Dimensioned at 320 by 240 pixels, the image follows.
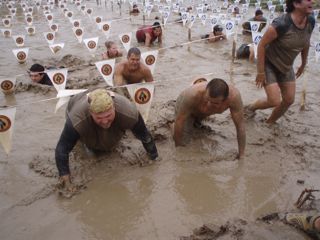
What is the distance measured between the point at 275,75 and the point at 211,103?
1.36 m

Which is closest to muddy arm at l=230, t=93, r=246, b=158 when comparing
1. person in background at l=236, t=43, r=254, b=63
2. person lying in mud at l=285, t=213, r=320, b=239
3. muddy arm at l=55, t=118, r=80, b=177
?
person lying in mud at l=285, t=213, r=320, b=239

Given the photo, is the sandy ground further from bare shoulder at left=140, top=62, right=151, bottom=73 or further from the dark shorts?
the dark shorts

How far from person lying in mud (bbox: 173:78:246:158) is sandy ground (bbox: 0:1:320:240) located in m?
0.46

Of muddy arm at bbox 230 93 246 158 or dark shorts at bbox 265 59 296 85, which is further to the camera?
dark shorts at bbox 265 59 296 85

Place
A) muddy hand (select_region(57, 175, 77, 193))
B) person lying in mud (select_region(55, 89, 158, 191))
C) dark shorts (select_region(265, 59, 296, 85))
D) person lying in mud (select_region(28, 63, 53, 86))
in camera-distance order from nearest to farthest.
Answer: person lying in mud (select_region(55, 89, 158, 191))
muddy hand (select_region(57, 175, 77, 193))
dark shorts (select_region(265, 59, 296, 85))
person lying in mud (select_region(28, 63, 53, 86))

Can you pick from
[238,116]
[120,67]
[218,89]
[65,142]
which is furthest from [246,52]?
[65,142]

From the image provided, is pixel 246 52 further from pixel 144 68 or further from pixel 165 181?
pixel 165 181

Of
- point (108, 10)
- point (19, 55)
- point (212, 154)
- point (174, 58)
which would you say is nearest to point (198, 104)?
point (212, 154)

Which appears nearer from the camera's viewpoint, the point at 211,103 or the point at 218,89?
the point at 218,89

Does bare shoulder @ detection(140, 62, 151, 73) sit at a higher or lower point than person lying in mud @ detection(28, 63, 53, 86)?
higher

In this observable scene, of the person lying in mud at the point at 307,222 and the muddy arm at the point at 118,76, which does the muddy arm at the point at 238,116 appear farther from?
the muddy arm at the point at 118,76

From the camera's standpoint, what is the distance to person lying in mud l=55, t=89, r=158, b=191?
11.3 feet

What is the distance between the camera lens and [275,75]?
195 inches

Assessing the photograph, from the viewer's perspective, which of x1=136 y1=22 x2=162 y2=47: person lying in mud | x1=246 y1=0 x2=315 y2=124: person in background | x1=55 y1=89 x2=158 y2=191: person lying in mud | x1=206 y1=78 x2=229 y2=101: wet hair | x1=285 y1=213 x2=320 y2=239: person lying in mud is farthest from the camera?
x1=136 y1=22 x2=162 y2=47: person lying in mud
